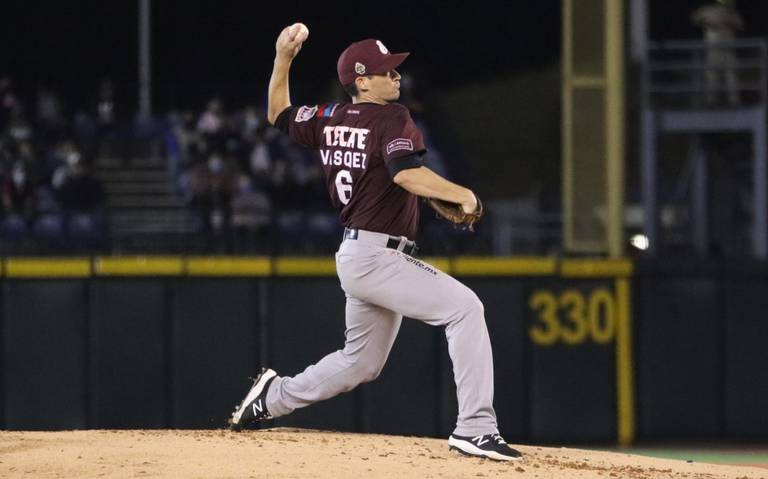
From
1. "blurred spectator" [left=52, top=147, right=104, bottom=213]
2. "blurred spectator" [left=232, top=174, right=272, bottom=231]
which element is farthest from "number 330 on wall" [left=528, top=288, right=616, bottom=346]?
"blurred spectator" [left=52, top=147, right=104, bottom=213]

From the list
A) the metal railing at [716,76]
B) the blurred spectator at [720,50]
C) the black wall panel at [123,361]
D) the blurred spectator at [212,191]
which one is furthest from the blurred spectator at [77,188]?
the blurred spectator at [720,50]

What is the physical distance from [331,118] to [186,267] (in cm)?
394

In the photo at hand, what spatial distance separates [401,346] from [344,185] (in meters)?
4.04

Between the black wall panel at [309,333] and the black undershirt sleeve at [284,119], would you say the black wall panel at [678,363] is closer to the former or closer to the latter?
the black wall panel at [309,333]

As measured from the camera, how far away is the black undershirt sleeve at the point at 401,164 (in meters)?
5.85

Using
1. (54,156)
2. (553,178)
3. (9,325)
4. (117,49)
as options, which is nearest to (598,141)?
(9,325)

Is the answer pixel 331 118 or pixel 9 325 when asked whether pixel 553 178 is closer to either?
pixel 9 325

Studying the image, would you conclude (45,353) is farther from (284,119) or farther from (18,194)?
(18,194)

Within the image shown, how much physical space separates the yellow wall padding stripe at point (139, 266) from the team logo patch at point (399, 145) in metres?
4.34

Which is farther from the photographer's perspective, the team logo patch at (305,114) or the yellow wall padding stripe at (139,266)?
the yellow wall padding stripe at (139,266)

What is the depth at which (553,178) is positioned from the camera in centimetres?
3031

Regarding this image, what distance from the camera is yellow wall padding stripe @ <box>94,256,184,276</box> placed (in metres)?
9.91

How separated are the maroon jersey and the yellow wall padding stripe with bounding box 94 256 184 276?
3833 mm

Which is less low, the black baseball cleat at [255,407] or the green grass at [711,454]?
the black baseball cleat at [255,407]
